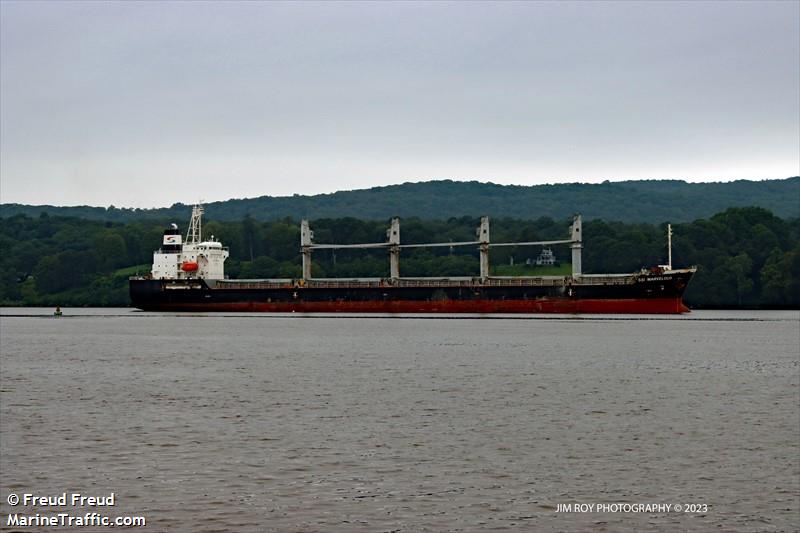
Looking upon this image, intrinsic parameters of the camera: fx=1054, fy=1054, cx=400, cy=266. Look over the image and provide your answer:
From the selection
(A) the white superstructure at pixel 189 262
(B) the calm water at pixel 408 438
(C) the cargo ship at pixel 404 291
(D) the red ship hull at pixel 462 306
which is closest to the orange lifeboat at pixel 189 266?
(A) the white superstructure at pixel 189 262

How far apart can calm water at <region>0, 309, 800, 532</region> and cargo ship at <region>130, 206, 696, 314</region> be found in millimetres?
43382

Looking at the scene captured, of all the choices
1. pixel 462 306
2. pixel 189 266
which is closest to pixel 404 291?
pixel 462 306

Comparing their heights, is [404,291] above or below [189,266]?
below

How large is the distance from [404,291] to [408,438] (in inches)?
3112

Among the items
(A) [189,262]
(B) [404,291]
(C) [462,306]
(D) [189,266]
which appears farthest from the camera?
(A) [189,262]

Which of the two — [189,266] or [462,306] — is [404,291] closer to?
[462,306]

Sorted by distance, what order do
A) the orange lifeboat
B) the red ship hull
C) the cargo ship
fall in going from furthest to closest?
the orange lifeboat
the red ship hull
the cargo ship

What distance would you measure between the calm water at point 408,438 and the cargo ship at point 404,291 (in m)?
43.4

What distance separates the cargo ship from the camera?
99.6 m

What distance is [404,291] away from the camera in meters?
107

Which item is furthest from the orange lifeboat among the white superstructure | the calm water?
the calm water

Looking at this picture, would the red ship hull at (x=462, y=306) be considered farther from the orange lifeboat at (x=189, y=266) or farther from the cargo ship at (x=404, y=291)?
the orange lifeboat at (x=189, y=266)

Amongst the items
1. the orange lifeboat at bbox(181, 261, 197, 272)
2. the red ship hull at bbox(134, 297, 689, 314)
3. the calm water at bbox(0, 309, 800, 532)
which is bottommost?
the calm water at bbox(0, 309, 800, 532)

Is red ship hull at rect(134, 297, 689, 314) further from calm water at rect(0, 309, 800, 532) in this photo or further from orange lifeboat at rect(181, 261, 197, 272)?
calm water at rect(0, 309, 800, 532)
